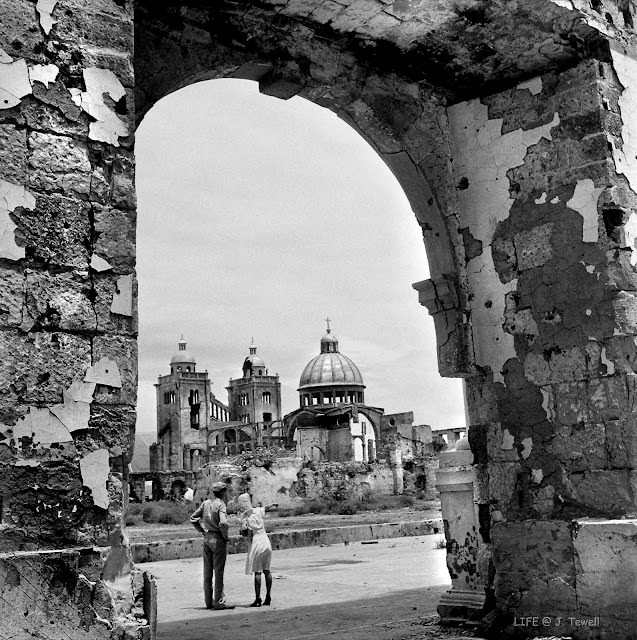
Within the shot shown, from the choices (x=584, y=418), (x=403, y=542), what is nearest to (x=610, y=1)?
(x=584, y=418)

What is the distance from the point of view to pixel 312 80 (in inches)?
218

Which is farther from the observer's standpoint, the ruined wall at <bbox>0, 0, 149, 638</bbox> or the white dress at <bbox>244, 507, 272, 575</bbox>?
the white dress at <bbox>244, 507, 272, 575</bbox>

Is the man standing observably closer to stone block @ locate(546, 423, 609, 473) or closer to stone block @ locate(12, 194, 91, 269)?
stone block @ locate(546, 423, 609, 473)

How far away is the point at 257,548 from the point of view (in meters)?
7.93

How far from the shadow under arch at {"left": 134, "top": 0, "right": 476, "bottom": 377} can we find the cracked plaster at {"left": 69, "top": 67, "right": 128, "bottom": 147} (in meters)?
1.35

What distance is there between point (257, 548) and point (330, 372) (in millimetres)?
57686

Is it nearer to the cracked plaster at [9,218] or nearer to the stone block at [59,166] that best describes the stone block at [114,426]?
the cracked plaster at [9,218]

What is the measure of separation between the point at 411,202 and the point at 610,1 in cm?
196

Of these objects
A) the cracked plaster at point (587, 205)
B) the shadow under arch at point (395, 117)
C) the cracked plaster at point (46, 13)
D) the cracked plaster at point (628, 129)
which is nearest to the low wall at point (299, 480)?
the shadow under arch at point (395, 117)

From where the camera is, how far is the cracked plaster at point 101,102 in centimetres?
354

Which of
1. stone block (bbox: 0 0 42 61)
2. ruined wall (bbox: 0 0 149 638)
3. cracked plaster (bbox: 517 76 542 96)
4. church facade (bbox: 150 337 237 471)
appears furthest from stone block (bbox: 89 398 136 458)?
church facade (bbox: 150 337 237 471)

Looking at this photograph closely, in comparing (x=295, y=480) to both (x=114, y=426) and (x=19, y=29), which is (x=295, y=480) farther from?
(x=19, y=29)

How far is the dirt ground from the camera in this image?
20.7m

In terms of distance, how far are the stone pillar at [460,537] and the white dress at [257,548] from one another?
219 cm
